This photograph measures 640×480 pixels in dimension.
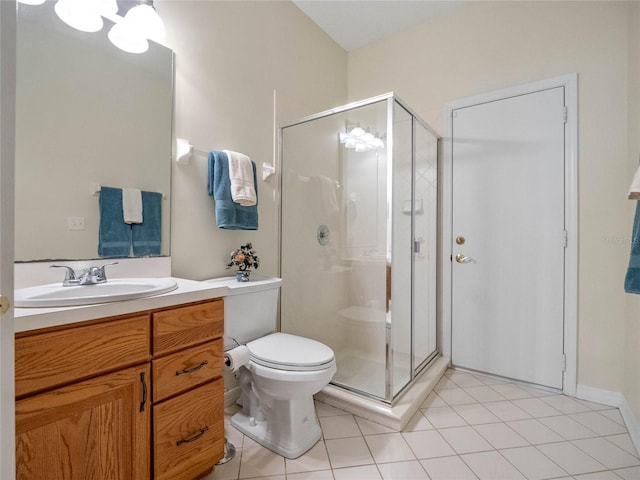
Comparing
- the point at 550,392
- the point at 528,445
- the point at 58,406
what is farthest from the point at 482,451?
the point at 58,406

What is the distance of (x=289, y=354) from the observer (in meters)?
1.49

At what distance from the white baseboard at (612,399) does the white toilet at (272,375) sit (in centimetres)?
161

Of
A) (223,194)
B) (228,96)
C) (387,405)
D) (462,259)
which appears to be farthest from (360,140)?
(387,405)

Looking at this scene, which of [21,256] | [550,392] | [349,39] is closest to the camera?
[21,256]

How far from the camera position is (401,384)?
6.23 feet

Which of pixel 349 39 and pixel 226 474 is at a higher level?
pixel 349 39

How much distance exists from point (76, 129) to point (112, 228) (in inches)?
16.8

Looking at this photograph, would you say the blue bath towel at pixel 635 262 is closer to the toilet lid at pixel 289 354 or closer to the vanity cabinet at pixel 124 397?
the toilet lid at pixel 289 354

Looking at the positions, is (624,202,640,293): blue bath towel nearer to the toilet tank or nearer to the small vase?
the toilet tank

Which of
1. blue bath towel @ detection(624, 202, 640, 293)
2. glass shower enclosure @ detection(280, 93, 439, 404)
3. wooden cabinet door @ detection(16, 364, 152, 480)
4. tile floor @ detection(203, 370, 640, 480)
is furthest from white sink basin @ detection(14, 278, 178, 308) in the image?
blue bath towel @ detection(624, 202, 640, 293)

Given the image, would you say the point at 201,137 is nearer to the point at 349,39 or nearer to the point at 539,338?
the point at 349,39

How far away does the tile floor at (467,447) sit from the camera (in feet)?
4.40

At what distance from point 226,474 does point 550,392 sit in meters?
→ 2.06

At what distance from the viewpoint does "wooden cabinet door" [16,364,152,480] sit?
810 mm
